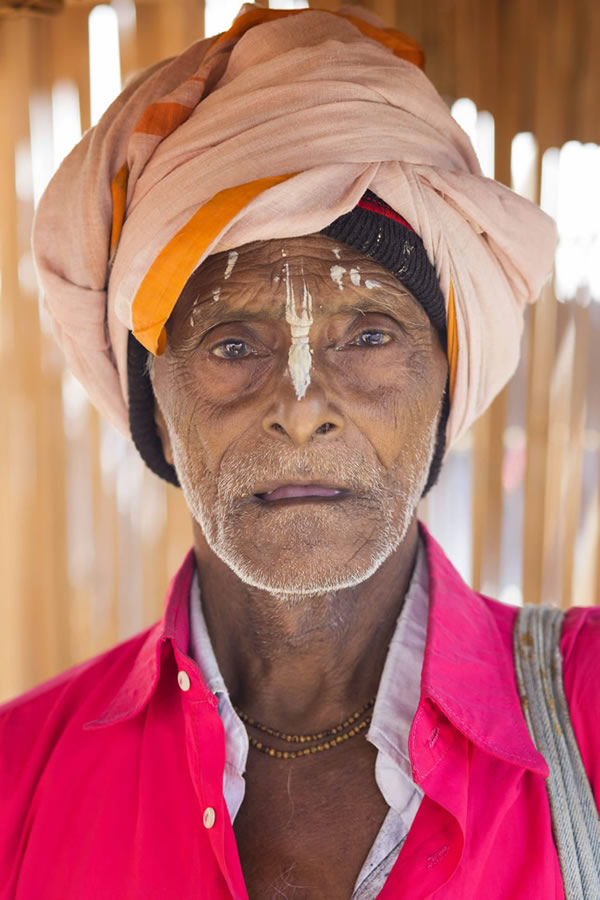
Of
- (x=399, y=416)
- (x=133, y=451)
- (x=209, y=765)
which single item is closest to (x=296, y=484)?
(x=399, y=416)

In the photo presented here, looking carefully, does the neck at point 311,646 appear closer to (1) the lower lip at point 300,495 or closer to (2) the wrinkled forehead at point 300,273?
(1) the lower lip at point 300,495

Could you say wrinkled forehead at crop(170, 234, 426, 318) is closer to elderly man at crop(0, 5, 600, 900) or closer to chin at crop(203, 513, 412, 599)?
elderly man at crop(0, 5, 600, 900)

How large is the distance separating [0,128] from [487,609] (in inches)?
72.8

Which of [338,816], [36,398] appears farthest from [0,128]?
[338,816]

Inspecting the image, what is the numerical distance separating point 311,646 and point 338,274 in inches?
28.2

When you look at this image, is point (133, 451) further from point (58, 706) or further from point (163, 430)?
point (58, 706)

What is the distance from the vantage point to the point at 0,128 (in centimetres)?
270

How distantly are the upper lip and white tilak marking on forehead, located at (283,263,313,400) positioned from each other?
0.14 m

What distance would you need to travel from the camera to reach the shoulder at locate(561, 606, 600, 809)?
1.60 meters

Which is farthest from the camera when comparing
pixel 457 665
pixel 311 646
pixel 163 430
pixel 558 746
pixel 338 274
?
pixel 163 430

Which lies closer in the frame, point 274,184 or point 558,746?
point 558,746

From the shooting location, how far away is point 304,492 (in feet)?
5.66

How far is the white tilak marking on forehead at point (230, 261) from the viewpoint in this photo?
1.85m

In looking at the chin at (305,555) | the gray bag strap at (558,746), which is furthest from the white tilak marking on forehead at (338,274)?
the gray bag strap at (558,746)
